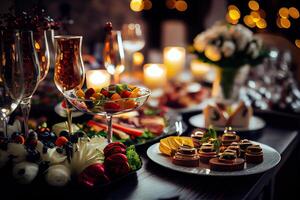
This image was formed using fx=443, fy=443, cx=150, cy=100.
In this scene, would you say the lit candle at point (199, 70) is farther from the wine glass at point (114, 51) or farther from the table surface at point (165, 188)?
the table surface at point (165, 188)

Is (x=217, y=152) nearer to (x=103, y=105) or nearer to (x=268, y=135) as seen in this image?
(x=103, y=105)

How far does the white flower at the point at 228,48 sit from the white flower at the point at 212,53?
0.03 metres

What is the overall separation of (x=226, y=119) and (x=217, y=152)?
469 mm

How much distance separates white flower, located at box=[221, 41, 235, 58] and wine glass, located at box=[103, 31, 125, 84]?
2.28 feet

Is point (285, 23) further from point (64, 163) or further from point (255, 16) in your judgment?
point (64, 163)

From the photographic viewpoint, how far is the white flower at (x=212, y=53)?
238 centimetres

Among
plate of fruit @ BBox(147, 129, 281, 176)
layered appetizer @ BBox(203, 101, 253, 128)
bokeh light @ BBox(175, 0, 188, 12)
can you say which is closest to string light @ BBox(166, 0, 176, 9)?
bokeh light @ BBox(175, 0, 188, 12)

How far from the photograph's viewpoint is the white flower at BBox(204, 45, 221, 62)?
2.38 m

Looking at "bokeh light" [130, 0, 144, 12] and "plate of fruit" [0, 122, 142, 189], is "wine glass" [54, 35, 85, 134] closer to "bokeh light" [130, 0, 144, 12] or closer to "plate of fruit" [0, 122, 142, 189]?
"plate of fruit" [0, 122, 142, 189]

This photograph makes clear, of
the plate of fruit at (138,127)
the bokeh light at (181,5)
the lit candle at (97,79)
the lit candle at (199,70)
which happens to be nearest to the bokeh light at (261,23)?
the bokeh light at (181,5)

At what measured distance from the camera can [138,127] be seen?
169cm

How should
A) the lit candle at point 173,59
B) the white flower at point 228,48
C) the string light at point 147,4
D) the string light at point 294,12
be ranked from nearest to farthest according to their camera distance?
the white flower at point 228,48
the lit candle at point 173,59
the string light at point 294,12
the string light at point 147,4

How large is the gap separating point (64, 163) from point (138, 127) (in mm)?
581

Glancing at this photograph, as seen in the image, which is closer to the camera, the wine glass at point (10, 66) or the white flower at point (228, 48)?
the wine glass at point (10, 66)
